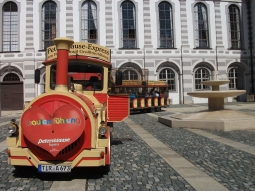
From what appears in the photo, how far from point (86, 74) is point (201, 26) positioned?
24205 millimetres

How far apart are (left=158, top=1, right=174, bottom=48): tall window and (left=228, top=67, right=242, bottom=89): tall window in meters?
7.21

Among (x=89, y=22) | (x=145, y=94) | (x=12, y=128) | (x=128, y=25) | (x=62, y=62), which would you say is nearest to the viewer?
(x=12, y=128)

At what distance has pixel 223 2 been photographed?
28984 mm

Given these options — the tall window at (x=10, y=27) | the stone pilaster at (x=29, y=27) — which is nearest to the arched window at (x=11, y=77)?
the tall window at (x=10, y=27)

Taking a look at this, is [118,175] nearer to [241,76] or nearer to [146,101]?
[146,101]

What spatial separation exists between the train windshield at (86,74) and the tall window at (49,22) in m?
21.4

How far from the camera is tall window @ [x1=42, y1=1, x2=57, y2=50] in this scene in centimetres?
2711

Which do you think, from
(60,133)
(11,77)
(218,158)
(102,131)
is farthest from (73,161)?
(11,77)

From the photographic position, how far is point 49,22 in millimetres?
27109

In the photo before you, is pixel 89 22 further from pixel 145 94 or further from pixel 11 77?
pixel 145 94

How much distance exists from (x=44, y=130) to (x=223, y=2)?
95.4 feet

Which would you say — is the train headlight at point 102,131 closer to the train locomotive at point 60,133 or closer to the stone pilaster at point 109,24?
the train locomotive at point 60,133

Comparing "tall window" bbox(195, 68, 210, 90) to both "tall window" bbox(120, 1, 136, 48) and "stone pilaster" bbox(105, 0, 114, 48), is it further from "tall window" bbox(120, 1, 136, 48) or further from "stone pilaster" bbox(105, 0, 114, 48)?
"stone pilaster" bbox(105, 0, 114, 48)

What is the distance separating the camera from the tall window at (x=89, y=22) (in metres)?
27.2
